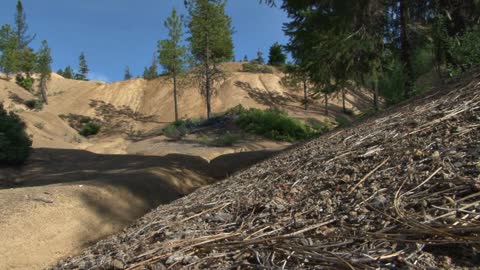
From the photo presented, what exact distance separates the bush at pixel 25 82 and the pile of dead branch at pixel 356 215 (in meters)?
47.1

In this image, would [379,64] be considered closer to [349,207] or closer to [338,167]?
[338,167]

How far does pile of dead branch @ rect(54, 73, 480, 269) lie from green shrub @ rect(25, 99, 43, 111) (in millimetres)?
39484

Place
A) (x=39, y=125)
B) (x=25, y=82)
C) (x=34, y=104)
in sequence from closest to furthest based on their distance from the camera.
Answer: (x=39, y=125) < (x=34, y=104) < (x=25, y=82)

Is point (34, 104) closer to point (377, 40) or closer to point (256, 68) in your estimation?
point (256, 68)

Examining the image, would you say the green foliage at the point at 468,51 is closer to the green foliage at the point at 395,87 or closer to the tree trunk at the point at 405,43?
the green foliage at the point at 395,87

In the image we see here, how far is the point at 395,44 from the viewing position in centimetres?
1138

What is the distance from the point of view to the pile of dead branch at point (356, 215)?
1850 mm

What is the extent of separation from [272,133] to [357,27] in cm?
980

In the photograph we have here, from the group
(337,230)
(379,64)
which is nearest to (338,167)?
(337,230)

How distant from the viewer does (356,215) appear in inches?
88.8

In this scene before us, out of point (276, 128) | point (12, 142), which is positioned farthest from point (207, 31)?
point (12, 142)

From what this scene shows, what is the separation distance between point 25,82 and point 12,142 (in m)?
37.3

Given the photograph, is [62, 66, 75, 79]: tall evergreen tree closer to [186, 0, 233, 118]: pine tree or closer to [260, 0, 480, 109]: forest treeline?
[186, 0, 233, 118]: pine tree

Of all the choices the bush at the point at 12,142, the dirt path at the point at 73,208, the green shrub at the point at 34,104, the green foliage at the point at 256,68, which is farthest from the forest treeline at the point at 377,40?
the green shrub at the point at 34,104
